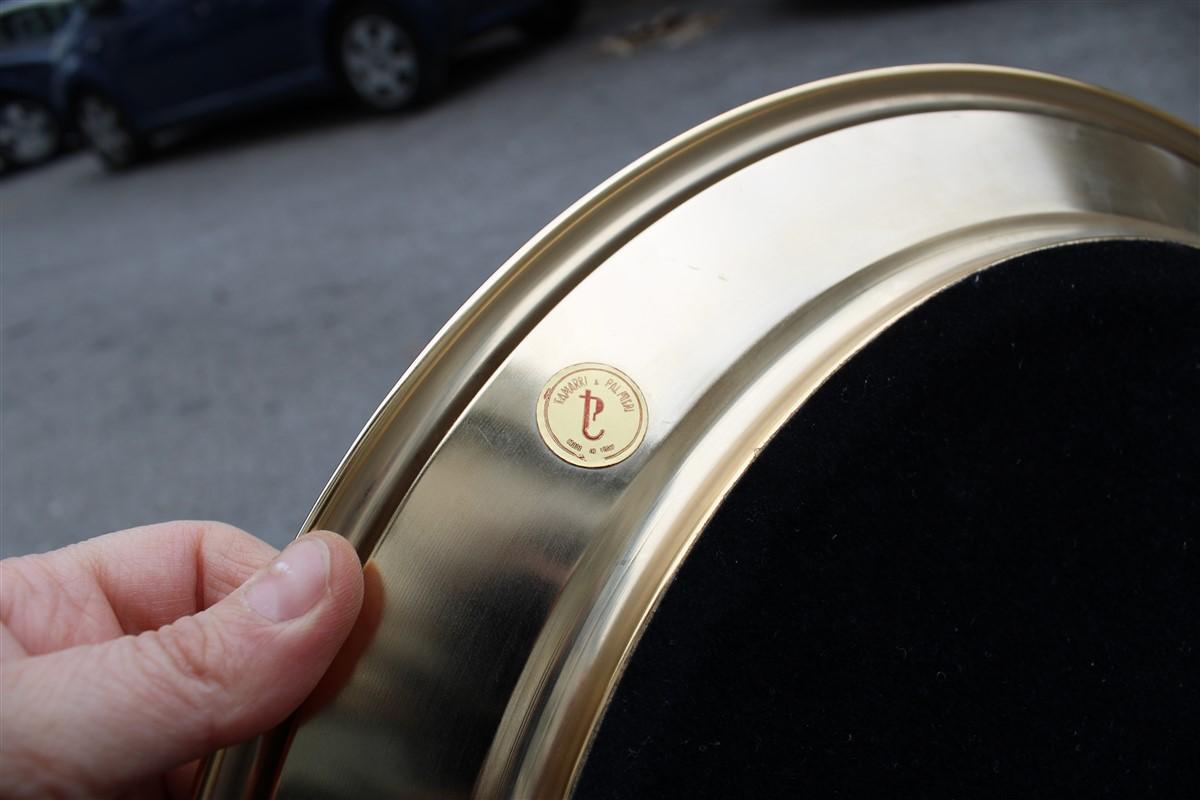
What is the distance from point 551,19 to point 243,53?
196 cm

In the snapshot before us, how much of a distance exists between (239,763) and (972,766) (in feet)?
1.62

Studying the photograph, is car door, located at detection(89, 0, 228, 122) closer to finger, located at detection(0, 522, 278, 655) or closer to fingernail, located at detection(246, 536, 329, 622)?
finger, located at detection(0, 522, 278, 655)

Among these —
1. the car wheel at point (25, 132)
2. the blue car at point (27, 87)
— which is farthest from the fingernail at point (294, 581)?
the car wheel at point (25, 132)

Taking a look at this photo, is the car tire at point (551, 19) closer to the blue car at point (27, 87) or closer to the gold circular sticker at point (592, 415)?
the blue car at point (27, 87)

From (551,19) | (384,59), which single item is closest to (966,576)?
(384,59)

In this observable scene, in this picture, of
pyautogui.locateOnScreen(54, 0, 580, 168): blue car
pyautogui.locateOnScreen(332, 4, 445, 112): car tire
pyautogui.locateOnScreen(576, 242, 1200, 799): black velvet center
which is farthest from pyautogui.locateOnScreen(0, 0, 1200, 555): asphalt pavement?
pyautogui.locateOnScreen(576, 242, 1200, 799): black velvet center

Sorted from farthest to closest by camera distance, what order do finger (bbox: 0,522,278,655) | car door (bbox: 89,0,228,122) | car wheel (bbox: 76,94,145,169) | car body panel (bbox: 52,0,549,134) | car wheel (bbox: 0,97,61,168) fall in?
car wheel (bbox: 0,97,61,168) < car wheel (bbox: 76,94,145,169) < car door (bbox: 89,0,228,122) < car body panel (bbox: 52,0,549,134) < finger (bbox: 0,522,278,655)

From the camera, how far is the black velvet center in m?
0.61

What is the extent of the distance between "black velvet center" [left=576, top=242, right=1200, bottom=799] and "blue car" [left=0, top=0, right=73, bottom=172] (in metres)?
9.23

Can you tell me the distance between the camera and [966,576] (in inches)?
27.1

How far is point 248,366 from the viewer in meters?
3.30

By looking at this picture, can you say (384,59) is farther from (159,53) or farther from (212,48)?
(159,53)

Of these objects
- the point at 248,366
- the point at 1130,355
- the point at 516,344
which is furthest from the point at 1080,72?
the point at 516,344

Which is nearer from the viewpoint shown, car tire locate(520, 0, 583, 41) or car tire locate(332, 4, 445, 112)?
car tire locate(332, 4, 445, 112)
